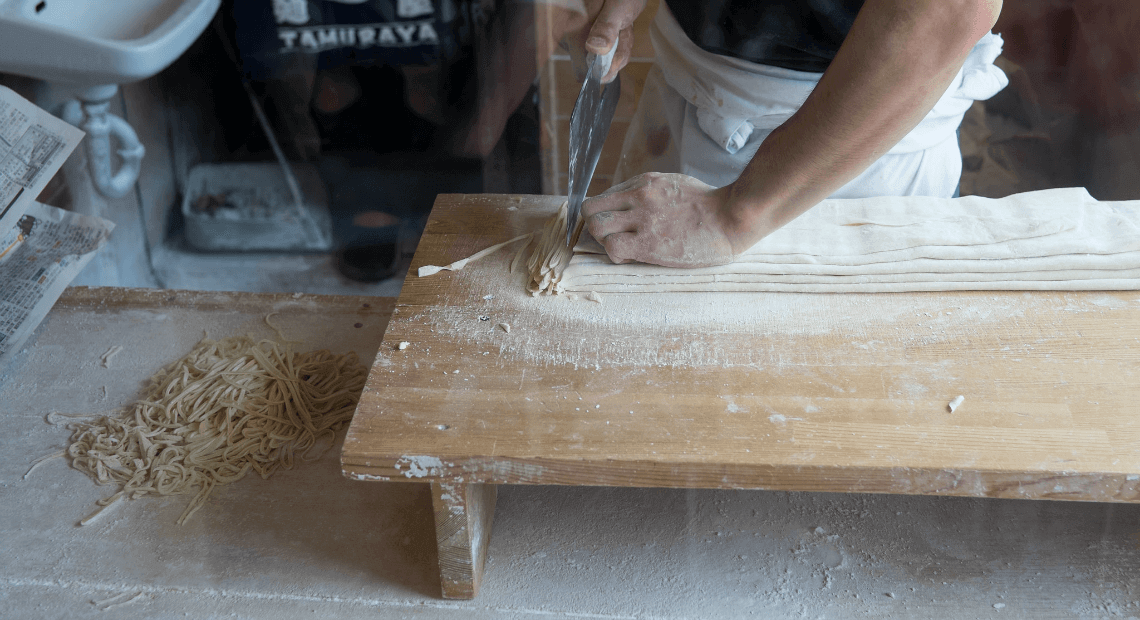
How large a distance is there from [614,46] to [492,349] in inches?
21.7

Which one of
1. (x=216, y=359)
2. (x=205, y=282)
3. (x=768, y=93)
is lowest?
(x=205, y=282)

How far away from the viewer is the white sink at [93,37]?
66.7 inches

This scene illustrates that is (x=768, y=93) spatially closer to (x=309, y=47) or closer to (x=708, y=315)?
(x=708, y=315)

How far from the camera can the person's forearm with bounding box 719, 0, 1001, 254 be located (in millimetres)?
892

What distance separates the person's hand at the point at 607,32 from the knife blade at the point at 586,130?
1.0 inches

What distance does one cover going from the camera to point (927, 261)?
1.18 m

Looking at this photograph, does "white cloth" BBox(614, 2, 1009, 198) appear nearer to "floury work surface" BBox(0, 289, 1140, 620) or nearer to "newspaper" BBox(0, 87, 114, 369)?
"floury work surface" BBox(0, 289, 1140, 620)

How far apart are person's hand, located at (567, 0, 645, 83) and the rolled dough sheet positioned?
0.31 m

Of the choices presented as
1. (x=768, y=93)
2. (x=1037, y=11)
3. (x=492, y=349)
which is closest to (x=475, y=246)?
(x=492, y=349)

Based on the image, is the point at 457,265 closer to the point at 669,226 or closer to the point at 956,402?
the point at 669,226

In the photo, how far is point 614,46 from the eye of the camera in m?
1.31

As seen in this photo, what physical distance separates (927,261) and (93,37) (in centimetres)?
171

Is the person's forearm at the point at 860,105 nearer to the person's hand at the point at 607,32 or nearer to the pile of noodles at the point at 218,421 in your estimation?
the person's hand at the point at 607,32

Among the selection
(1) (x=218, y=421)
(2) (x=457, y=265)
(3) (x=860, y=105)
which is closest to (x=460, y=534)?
(2) (x=457, y=265)
